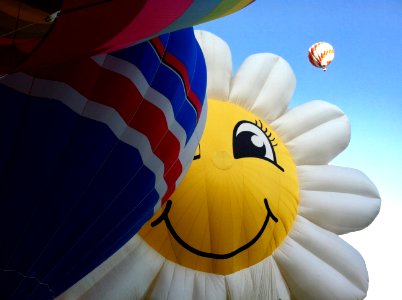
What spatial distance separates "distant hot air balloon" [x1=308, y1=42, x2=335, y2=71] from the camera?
7.80m

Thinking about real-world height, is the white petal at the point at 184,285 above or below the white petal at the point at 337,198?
below

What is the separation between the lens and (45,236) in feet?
8.58

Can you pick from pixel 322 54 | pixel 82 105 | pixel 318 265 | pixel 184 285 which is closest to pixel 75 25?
pixel 82 105

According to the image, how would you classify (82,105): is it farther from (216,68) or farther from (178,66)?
(216,68)

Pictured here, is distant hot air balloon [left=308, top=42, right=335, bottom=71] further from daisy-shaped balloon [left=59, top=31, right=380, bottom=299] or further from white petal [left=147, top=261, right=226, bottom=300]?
white petal [left=147, top=261, right=226, bottom=300]

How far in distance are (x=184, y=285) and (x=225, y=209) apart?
581mm

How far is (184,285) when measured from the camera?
359 centimetres

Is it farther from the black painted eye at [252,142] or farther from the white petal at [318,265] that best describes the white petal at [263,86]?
the white petal at [318,265]

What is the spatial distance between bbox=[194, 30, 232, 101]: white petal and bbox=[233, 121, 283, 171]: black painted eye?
1.14 ft

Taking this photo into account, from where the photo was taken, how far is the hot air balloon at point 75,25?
1.57 meters

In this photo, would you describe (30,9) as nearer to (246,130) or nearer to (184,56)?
(184,56)

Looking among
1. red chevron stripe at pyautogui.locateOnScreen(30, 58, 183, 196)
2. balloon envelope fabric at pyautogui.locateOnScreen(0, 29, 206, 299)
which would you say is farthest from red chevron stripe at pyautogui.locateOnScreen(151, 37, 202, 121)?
red chevron stripe at pyautogui.locateOnScreen(30, 58, 183, 196)

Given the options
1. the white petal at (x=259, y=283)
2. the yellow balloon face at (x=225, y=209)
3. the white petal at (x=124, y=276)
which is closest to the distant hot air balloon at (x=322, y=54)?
the yellow balloon face at (x=225, y=209)

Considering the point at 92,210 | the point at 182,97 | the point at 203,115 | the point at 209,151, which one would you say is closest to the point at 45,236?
the point at 92,210
